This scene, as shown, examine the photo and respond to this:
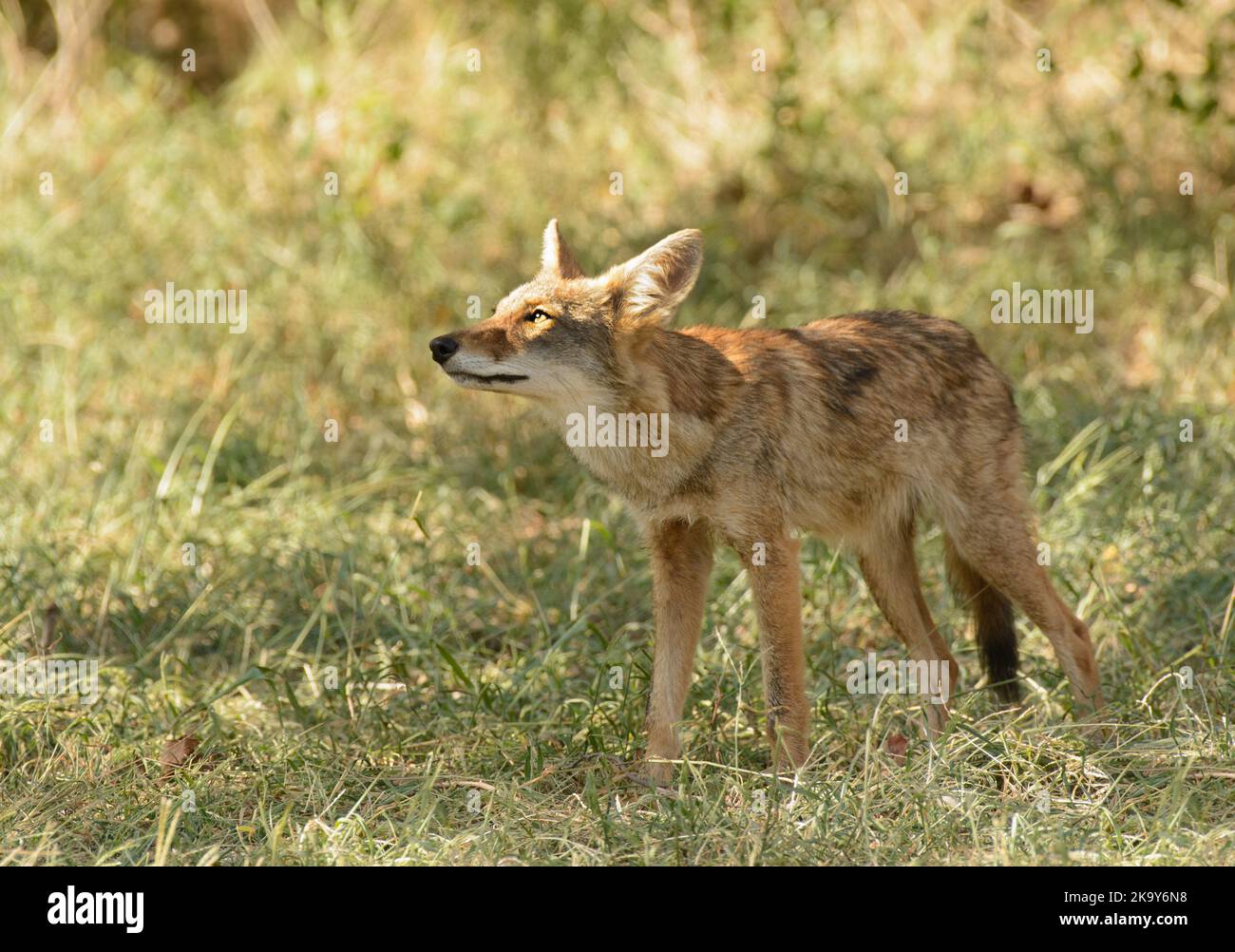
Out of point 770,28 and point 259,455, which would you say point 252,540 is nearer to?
point 259,455

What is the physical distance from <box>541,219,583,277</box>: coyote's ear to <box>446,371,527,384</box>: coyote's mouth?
0.65 meters

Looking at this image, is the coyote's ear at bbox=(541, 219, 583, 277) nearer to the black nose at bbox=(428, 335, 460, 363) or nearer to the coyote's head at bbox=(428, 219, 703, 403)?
the coyote's head at bbox=(428, 219, 703, 403)

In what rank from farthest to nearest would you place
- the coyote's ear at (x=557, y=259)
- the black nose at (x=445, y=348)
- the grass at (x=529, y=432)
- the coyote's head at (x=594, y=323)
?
the coyote's ear at (x=557, y=259)
the coyote's head at (x=594, y=323)
the black nose at (x=445, y=348)
the grass at (x=529, y=432)

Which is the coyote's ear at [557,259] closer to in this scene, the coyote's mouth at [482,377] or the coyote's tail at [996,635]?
the coyote's mouth at [482,377]

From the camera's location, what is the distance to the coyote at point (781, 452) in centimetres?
506

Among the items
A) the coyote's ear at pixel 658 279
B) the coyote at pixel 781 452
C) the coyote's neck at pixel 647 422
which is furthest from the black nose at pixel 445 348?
the coyote's ear at pixel 658 279

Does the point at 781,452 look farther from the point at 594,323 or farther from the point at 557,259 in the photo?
the point at 557,259

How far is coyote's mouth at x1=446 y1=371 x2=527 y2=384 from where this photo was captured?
4859 millimetres

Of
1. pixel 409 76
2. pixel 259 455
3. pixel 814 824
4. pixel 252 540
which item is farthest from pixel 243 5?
pixel 814 824

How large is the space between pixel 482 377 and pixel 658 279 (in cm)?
73

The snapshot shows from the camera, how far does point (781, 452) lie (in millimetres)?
5172

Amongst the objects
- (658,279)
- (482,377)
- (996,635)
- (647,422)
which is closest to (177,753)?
(482,377)

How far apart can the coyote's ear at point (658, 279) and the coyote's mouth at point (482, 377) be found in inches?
18.1

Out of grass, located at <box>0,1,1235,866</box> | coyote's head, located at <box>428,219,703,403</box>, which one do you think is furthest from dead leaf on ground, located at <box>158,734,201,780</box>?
coyote's head, located at <box>428,219,703,403</box>
